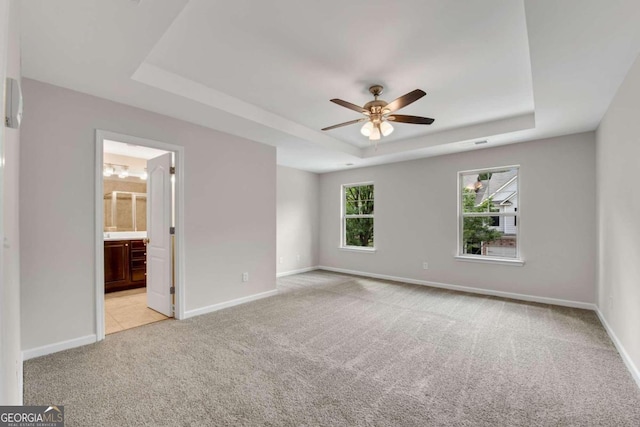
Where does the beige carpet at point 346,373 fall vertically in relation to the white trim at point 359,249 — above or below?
below

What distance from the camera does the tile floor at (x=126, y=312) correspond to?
3.44 m

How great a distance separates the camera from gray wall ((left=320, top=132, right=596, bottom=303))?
4125 millimetres

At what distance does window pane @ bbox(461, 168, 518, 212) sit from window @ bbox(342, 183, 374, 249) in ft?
6.40

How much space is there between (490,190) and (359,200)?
8.66 ft

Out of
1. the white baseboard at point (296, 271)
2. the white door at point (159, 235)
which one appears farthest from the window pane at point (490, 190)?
the white door at point (159, 235)

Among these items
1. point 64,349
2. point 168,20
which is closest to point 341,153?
point 168,20

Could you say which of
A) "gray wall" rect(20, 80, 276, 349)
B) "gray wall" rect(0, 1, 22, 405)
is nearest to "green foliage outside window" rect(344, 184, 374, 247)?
"gray wall" rect(20, 80, 276, 349)

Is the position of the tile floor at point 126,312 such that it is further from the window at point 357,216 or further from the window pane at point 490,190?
the window pane at point 490,190

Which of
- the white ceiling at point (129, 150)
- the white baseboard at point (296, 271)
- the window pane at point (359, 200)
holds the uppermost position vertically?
the white ceiling at point (129, 150)

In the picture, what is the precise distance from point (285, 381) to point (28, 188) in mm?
2673

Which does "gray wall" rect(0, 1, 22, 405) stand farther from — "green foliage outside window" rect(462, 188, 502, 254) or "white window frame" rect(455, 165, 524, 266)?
"green foliage outside window" rect(462, 188, 502, 254)

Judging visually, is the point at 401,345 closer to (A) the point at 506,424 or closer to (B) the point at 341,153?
(A) the point at 506,424

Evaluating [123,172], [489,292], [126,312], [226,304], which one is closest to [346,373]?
[226,304]

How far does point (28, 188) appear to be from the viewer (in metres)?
2.54
